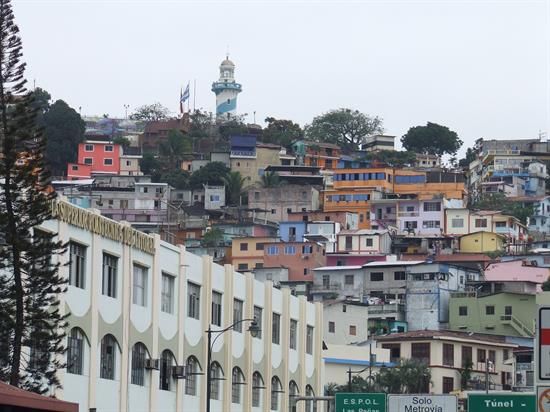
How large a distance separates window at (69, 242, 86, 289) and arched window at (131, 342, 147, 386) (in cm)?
469

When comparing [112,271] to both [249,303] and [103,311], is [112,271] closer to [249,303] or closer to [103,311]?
[103,311]

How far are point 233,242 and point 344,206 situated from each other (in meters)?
21.1

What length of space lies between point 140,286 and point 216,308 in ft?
22.8

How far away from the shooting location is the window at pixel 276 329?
66562 mm

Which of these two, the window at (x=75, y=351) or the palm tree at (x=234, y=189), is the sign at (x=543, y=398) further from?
the palm tree at (x=234, y=189)

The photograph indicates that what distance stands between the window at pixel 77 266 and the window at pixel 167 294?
262 inches

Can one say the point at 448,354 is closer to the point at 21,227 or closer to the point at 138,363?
the point at 138,363

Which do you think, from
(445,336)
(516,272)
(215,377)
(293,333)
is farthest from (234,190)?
(215,377)

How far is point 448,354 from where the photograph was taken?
347 feet

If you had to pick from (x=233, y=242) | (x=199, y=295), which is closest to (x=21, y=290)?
(x=199, y=295)

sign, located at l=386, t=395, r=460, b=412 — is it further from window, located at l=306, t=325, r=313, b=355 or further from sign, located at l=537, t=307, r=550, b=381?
window, located at l=306, t=325, r=313, b=355

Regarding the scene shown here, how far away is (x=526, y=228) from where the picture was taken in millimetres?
161000

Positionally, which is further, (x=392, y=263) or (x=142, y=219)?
(x=142, y=219)

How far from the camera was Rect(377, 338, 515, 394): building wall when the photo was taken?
104 metres
